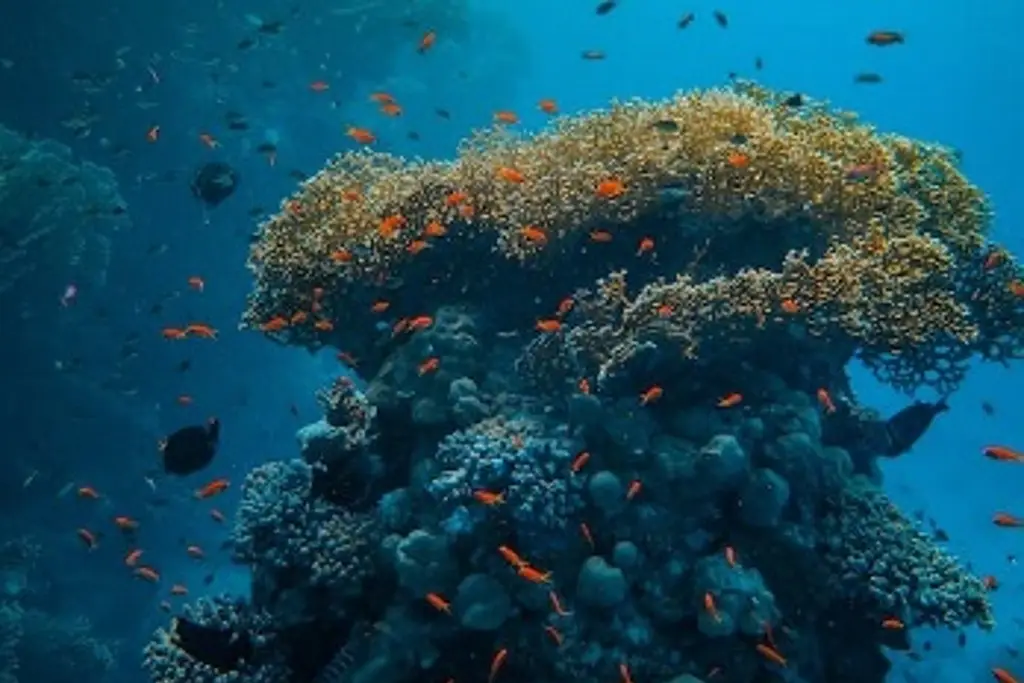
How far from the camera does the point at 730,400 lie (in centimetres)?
605

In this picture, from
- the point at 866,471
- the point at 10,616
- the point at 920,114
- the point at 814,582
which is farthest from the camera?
the point at 920,114

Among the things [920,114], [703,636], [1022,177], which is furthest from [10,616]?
[920,114]

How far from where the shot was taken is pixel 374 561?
634cm

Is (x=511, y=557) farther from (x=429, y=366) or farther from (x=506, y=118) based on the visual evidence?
(x=506, y=118)

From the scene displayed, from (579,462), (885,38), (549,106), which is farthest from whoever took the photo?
(549,106)

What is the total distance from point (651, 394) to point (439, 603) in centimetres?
190

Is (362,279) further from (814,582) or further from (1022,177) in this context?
(1022,177)

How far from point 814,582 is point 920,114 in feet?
431

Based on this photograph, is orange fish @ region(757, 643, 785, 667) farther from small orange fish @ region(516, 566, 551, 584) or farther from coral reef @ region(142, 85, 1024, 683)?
small orange fish @ region(516, 566, 551, 584)

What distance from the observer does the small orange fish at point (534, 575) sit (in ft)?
18.1

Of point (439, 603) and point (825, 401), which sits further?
point (825, 401)

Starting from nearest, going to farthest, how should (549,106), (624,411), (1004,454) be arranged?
1. (624,411)
2. (1004,454)
3. (549,106)

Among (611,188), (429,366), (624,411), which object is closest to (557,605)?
(624,411)

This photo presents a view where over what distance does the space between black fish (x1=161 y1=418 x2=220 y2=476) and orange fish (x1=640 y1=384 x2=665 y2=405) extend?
2885 mm
